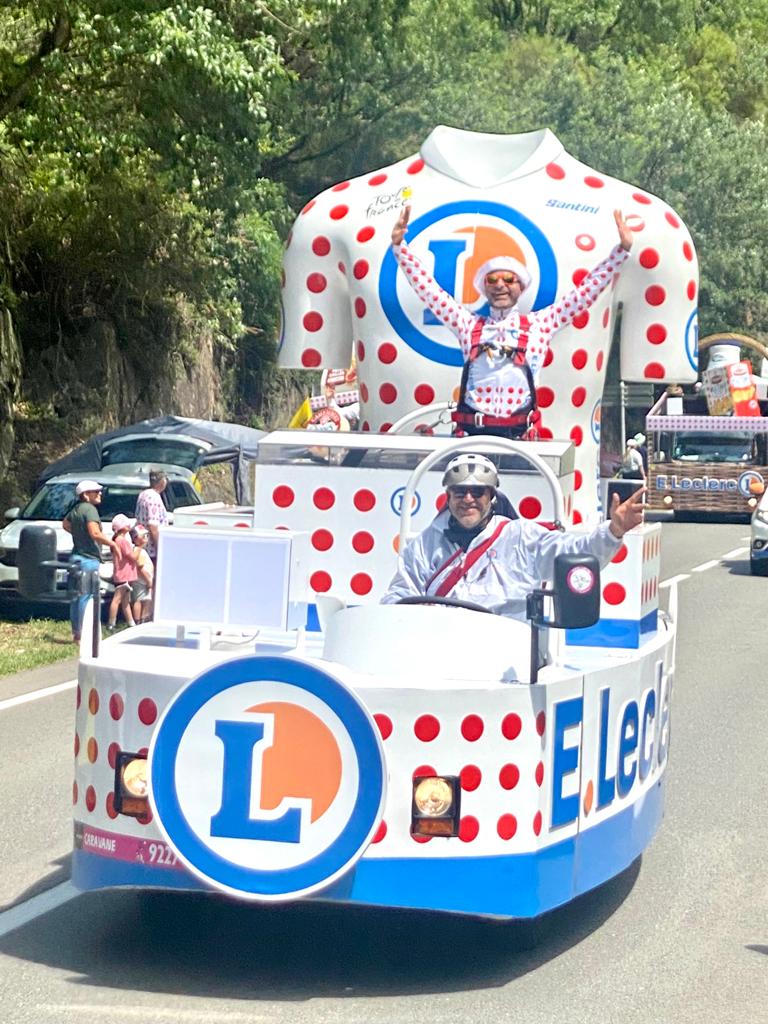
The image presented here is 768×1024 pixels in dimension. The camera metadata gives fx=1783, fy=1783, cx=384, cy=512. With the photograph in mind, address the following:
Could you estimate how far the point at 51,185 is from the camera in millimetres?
22656

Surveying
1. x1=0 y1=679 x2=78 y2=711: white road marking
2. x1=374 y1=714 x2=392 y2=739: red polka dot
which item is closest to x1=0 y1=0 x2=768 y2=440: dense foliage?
x1=0 y1=679 x2=78 y2=711: white road marking

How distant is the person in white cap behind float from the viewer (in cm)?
859

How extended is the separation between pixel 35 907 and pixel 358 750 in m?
2.08

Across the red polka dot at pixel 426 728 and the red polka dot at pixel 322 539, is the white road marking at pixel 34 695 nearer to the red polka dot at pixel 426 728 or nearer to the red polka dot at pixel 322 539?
the red polka dot at pixel 322 539

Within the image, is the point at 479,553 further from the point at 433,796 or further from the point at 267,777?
the point at 267,777

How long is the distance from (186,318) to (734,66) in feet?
164

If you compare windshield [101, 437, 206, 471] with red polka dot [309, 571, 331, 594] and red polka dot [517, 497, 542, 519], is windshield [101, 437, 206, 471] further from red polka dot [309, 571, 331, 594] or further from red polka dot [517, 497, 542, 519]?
red polka dot [517, 497, 542, 519]

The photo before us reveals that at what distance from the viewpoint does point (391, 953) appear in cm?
642

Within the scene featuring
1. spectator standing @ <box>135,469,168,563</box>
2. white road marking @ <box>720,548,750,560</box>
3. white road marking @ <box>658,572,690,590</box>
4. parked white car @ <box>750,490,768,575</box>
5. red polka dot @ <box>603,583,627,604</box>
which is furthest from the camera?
white road marking @ <box>720,548,750,560</box>

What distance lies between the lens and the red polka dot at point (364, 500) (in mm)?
7910

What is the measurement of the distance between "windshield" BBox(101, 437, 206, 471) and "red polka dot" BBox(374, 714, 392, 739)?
773 inches

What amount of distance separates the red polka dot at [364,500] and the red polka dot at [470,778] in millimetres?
2354

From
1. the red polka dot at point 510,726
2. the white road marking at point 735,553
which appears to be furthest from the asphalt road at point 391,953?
the white road marking at point 735,553

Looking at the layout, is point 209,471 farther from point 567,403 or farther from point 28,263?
point 567,403
